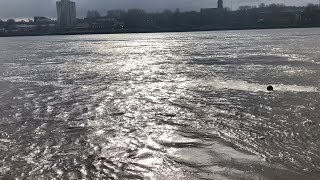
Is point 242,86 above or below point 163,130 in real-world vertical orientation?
above

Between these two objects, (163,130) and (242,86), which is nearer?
(163,130)

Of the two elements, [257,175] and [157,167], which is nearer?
[257,175]

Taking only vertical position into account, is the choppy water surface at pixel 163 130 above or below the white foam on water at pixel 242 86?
below

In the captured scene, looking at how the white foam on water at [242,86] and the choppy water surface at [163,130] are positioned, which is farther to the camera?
the white foam on water at [242,86]

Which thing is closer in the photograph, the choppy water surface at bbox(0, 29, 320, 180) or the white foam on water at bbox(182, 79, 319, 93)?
the choppy water surface at bbox(0, 29, 320, 180)

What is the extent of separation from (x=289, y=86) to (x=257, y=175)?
1379 cm

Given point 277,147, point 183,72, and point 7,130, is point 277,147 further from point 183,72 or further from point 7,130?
point 183,72

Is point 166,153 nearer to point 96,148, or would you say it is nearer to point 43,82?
point 96,148

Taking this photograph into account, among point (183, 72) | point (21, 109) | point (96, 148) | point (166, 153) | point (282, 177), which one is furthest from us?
point (183, 72)

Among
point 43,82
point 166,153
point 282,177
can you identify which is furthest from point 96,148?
point 43,82

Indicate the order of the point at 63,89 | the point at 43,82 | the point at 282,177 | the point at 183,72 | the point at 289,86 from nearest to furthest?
the point at 282,177 < the point at 289,86 < the point at 63,89 < the point at 43,82 < the point at 183,72

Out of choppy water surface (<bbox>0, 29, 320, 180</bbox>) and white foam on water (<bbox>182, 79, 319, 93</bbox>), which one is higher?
white foam on water (<bbox>182, 79, 319, 93</bbox>)

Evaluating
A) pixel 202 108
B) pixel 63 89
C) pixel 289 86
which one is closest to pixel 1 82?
pixel 63 89

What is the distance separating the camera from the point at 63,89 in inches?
884
